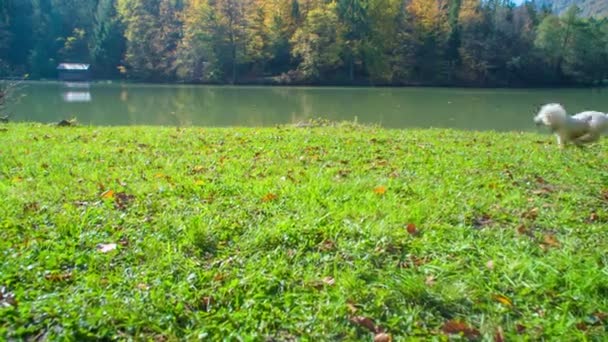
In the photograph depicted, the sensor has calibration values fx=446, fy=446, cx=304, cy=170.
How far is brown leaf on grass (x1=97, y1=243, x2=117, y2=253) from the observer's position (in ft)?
8.41

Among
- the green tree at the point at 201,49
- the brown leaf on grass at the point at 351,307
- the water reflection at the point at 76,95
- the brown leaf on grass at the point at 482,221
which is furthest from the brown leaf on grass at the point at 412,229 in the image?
the green tree at the point at 201,49

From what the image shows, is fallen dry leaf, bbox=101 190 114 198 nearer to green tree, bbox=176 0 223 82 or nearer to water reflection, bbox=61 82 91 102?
water reflection, bbox=61 82 91 102

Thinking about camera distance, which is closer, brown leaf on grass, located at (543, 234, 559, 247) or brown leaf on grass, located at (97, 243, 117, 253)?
brown leaf on grass, located at (97, 243, 117, 253)

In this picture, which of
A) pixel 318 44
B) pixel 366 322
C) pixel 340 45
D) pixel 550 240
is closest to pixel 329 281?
pixel 366 322

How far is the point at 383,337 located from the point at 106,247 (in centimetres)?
166

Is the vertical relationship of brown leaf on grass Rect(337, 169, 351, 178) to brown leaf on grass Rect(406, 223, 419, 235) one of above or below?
below

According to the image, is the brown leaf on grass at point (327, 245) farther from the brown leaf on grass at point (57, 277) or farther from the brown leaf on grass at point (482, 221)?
the brown leaf on grass at point (57, 277)

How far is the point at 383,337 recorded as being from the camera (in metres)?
1.93

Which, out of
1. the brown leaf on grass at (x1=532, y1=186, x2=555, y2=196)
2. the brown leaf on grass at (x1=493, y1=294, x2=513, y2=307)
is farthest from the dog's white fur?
the brown leaf on grass at (x1=493, y1=294, x2=513, y2=307)

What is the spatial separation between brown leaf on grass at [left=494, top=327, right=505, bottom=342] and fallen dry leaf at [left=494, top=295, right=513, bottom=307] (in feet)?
0.66

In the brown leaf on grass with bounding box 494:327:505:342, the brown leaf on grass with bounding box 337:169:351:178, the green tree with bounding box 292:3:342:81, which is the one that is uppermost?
the green tree with bounding box 292:3:342:81

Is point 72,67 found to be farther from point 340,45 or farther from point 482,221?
point 482,221

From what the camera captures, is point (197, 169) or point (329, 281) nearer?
point (329, 281)

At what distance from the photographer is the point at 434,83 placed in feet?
143
